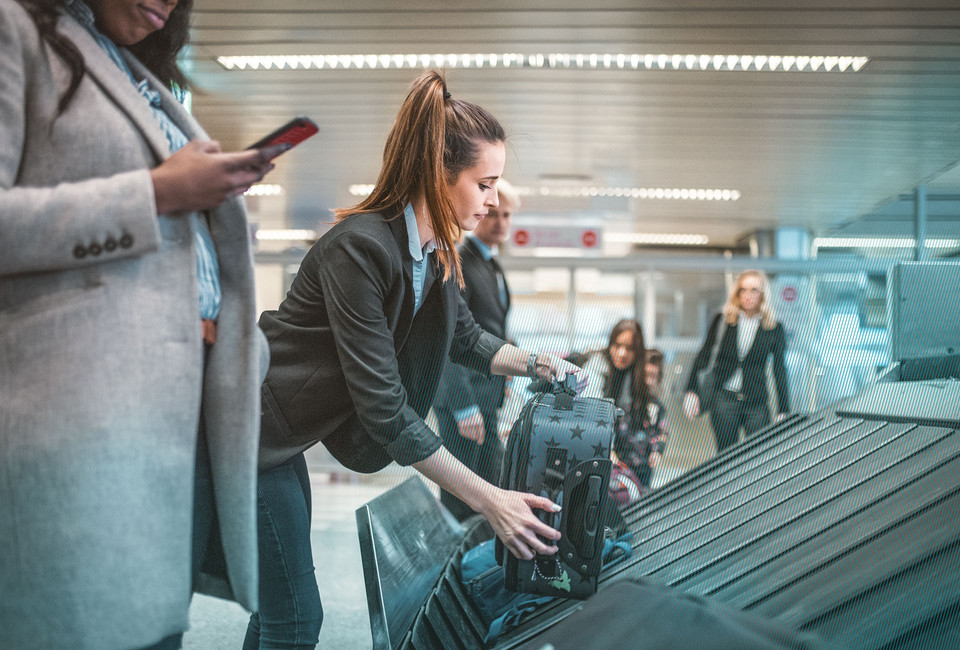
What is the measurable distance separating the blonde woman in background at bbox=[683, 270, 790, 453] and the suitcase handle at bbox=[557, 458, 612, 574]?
1.21 metres

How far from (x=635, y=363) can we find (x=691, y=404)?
0.27 m

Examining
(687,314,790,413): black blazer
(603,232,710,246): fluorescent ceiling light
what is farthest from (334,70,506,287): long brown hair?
(603,232,710,246): fluorescent ceiling light

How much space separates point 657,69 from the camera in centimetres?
608

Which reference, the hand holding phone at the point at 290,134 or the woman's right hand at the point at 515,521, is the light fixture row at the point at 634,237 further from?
the hand holding phone at the point at 290,134

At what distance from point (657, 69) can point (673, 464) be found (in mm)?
4061

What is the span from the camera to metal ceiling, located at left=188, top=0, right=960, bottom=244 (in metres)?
5.05

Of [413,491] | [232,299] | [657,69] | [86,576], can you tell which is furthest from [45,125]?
[657,69]

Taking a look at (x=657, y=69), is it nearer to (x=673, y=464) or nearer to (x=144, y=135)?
(x=673, y=464)

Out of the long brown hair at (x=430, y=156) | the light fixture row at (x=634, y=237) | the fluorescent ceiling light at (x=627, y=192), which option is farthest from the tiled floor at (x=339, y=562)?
the light fixture row at (x=634, y=237)

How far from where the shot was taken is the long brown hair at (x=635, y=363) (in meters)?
2.85

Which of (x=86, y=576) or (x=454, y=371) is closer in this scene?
(x=86, y=576)

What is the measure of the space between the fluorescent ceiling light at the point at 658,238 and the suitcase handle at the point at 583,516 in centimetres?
1281

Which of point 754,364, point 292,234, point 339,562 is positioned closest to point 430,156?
point 754,364

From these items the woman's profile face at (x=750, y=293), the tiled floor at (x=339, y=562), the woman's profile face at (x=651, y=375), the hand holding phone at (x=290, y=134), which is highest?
the hand holding phone at (x=290, y=134)
